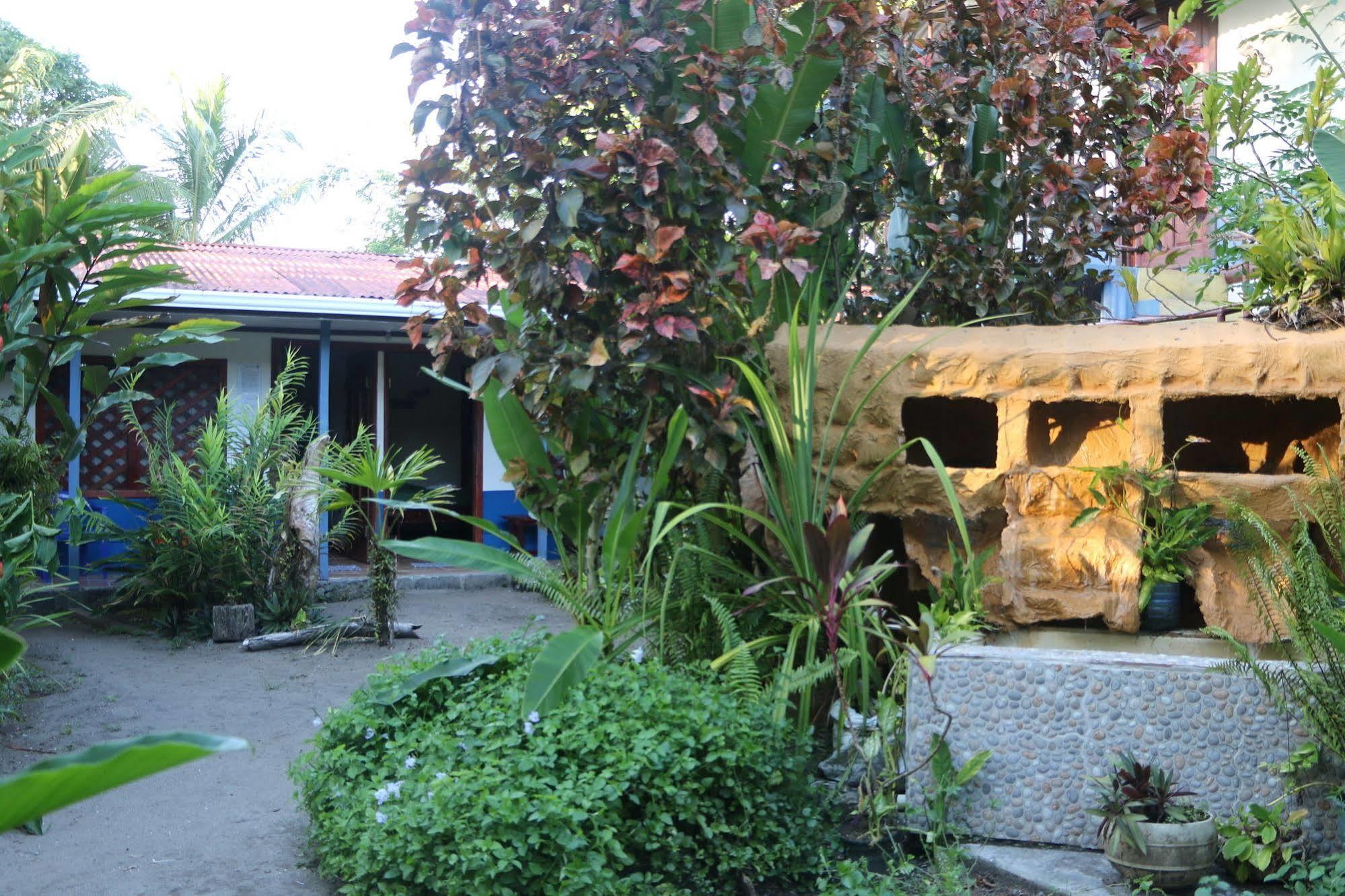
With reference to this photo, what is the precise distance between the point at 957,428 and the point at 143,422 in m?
8.29

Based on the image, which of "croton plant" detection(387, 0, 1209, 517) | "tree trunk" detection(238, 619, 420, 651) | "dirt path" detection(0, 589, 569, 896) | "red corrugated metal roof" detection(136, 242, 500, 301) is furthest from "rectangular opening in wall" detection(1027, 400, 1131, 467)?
"red corrugated metal roof" detection(136, 242, 500, 301)

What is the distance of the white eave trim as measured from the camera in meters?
10.0

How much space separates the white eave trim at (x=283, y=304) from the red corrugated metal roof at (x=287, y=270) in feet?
0.30

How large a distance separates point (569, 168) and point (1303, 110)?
16.4 ft

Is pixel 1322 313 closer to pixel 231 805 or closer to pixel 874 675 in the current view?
pixel 874 675

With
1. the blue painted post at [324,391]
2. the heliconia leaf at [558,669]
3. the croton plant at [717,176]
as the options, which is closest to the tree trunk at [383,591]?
the blue painted post at [324,391]

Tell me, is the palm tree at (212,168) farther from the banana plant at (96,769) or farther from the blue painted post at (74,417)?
the banana plant at (96,769)

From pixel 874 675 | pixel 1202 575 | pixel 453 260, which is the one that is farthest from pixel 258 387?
pixel 1202 575

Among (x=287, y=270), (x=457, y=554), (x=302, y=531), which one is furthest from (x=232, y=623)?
(x=457, y=554)

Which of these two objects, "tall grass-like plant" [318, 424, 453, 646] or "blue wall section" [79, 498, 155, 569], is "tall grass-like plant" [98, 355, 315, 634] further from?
"blue wall section" [79, 498, 155, 569]

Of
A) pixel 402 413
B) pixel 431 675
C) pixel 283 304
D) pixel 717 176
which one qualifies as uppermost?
pixel 283 304

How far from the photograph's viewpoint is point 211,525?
8.76 meters

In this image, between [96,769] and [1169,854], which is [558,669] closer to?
[1169,854]

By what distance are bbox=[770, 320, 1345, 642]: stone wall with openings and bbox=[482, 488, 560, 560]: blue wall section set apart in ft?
24.4
